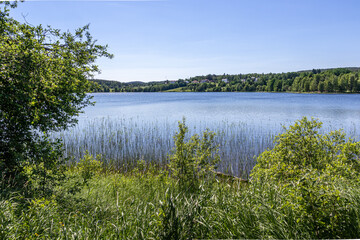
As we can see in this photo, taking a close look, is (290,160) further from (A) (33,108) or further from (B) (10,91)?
(B) (10,91)

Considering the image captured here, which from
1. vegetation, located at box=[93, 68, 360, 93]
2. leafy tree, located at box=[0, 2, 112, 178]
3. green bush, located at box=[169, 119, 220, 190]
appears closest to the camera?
leafy tree, located at box=[0, 2, 112, 178]

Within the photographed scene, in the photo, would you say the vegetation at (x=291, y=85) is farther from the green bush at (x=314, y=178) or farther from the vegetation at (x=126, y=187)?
the green bush at (x=314, y=178)

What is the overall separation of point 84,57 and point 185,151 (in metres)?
4.22

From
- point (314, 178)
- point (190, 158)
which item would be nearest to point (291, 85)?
point (190, 158)

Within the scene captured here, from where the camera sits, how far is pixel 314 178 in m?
3.39

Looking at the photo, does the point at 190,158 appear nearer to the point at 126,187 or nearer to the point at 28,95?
the point at 126,187

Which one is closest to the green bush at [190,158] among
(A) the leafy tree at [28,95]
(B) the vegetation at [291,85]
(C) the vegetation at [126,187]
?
(C) the vegetation at [126,187]

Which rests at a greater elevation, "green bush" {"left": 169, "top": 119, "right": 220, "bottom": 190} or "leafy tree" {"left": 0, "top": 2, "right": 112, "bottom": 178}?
"leafy tree" {"left": 0, "top": 2, "right": 112, "bottom": 178}

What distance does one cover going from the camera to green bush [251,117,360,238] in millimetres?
3184

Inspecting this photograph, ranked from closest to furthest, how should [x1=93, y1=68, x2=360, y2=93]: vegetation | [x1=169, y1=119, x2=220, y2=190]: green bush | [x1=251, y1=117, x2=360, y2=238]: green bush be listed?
[x1=251, y1=117, x2=360, y2=238]: green bush → [x1=169, y1=119, x2=220, y2=190]: green bush → [x1=93, y1=68, x2=360, y2=93]: vegetation

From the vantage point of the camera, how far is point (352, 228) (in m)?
3.29

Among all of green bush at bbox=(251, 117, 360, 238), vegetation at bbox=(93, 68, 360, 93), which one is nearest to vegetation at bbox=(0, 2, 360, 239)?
green bush at bbox=(251, 117, 360, 238)

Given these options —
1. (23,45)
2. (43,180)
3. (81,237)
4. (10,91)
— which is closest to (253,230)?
(81,237)

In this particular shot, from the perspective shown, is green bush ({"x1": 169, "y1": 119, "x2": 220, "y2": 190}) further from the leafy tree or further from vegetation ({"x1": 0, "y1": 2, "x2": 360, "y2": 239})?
the leafy tree
